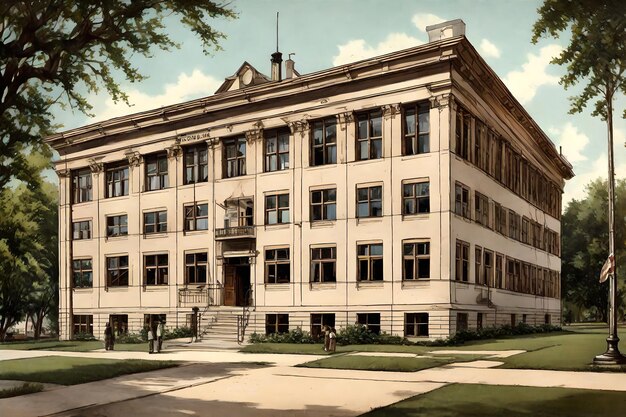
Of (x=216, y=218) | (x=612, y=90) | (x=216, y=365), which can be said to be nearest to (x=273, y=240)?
(x=216, y=218)

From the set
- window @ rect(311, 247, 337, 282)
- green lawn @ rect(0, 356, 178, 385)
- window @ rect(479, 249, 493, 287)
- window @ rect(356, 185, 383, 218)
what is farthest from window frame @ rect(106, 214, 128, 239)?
window @ rect(479, 249, 493, 287)

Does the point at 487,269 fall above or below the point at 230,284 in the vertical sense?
above

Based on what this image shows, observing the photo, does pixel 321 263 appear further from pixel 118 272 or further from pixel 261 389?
pixel 261 389

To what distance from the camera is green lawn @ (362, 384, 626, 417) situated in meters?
13.4

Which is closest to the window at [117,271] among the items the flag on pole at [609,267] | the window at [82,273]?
the window at [82,273]

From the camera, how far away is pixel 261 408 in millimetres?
14695

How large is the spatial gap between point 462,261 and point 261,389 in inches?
740

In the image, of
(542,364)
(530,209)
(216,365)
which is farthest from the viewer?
(530,209)

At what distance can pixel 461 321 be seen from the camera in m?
33.8

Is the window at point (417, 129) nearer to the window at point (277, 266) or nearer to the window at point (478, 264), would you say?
the window at point (478, 264)

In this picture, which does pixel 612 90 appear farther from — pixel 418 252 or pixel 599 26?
pixel 418 252

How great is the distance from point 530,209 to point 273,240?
63.1 feet

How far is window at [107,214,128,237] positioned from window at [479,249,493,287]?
20.8 meters

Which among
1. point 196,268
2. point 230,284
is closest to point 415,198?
point 230,284
